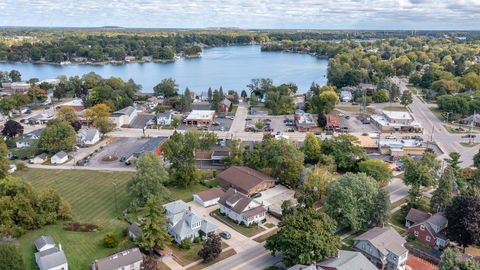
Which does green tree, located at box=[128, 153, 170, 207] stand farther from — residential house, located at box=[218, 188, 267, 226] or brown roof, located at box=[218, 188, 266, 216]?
residential house, located at box=[218, 188, 267, 226]

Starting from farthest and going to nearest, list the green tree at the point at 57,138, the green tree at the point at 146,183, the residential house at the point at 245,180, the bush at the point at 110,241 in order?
the green tree at the point at 57,138 < the residential house at the point at 245,180 < the green tree at the point at 146,183 < the bush at the point at 110,241

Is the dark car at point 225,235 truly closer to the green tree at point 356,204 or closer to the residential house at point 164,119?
the green tree at point 356,204

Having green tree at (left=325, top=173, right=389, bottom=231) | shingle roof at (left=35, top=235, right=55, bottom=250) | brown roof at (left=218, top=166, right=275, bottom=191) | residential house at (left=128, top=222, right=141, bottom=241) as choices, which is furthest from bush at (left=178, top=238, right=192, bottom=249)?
green tree at (left=325, top=173, right=389, bottom=231)

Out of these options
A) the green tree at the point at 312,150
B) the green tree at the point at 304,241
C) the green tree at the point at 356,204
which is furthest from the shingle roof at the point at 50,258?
the green tree at the point at 312,150

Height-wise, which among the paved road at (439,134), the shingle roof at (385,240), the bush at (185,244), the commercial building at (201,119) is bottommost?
the paved road at (439,134)

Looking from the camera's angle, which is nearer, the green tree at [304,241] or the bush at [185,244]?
the green tree at [304,241]

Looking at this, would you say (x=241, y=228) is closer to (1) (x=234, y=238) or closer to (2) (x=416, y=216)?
(1) (x=234, y=238)

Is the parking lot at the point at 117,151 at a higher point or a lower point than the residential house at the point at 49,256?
lower
